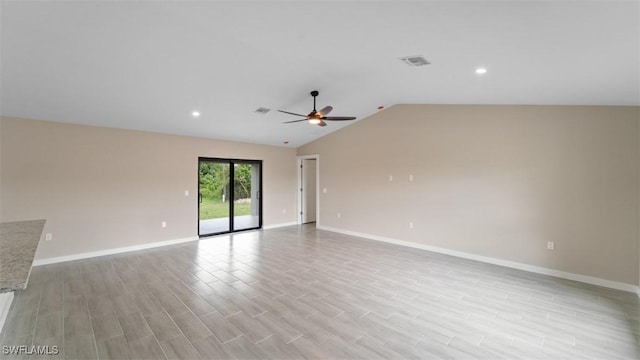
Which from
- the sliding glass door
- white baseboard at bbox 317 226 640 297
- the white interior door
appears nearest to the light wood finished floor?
white baseboard at bbox 317 226 640 297

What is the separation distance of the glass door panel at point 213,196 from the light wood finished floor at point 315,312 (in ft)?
6.88

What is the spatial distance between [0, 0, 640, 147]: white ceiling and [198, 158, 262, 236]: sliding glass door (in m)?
2.13

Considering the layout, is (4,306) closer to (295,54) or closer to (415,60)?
(295,54)

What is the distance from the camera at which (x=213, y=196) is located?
679 cm

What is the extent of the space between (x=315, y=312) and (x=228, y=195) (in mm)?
4880

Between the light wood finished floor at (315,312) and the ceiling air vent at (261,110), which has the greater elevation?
the ceiling air vent at (261,110)

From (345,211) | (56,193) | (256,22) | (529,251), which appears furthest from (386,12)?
(56,193)

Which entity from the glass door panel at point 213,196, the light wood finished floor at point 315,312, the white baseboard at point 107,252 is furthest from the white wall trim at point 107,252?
the glass door panel at point 213,196

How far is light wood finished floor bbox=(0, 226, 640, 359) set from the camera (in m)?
2.35

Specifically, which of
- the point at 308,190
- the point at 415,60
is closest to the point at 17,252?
the point at 415,60

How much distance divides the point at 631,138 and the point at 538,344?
3255 mm

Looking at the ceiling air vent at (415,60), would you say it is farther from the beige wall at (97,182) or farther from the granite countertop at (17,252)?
the beige wall at (97,182)

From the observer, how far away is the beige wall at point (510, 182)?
3.69 m

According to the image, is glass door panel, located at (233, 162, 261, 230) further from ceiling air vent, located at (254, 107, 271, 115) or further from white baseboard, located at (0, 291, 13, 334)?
white baseboard, located at (0, 291, 13, 334)
